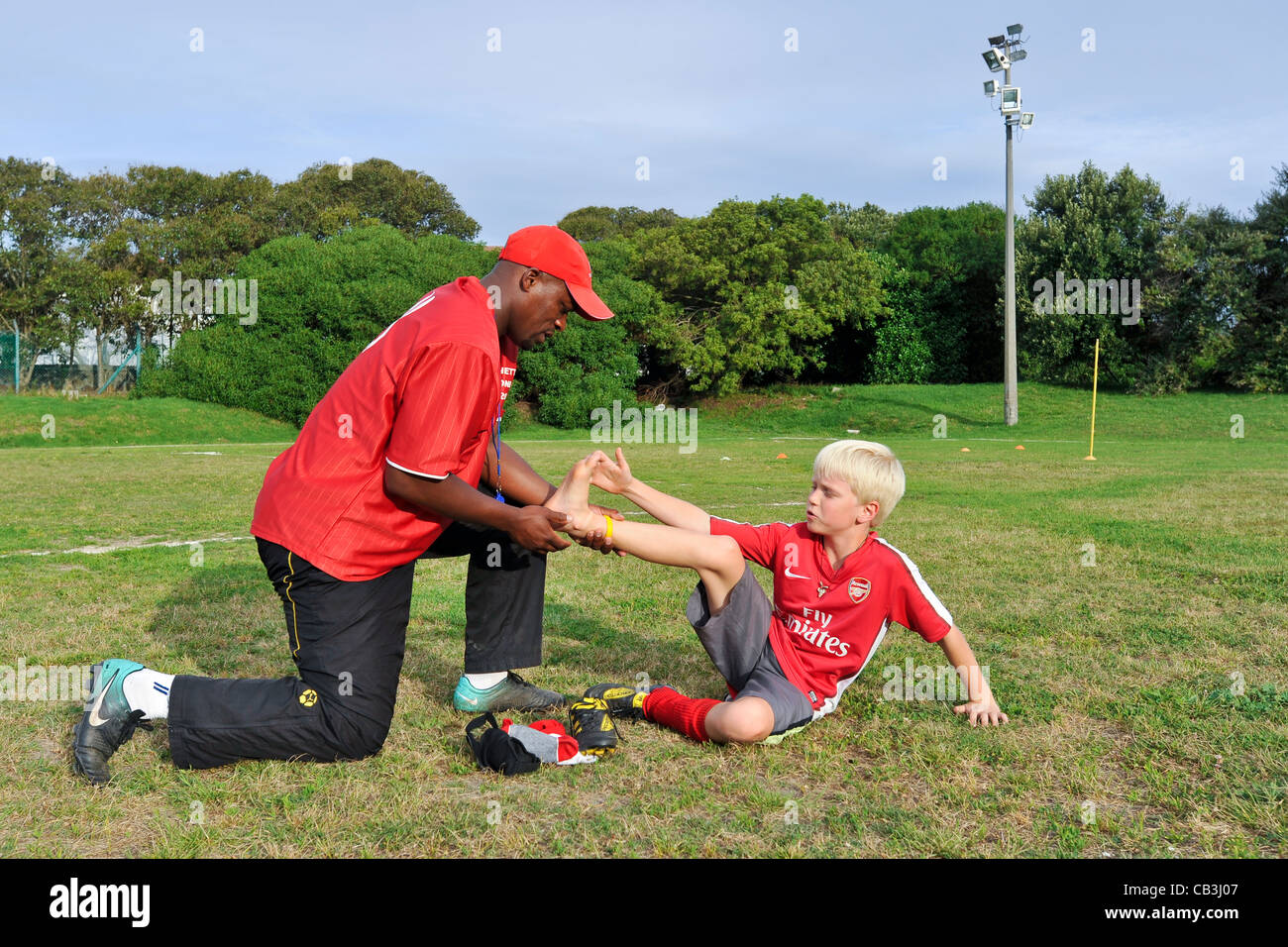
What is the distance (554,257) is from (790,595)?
1.62 metres

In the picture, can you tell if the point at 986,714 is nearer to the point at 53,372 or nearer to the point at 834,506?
the point at 834,506

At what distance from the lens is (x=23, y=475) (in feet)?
49.7

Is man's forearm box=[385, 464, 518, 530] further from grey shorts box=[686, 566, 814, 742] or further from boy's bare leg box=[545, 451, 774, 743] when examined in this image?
grey shorts box=[686, 566, 814, 742]

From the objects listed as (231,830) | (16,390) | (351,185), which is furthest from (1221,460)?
(351,185)

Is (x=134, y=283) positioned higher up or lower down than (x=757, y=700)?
higher up

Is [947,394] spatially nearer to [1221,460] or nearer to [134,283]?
[1221,460]

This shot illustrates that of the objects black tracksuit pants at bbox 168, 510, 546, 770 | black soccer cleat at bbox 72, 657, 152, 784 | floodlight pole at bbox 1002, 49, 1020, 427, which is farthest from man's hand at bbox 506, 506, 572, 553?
floodlight pole at bbox 1002, 49, 1020, 427

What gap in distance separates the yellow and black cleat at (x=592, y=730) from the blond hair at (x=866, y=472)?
Result: 123 cm

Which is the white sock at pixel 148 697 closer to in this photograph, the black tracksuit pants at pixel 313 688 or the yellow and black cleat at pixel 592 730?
the black tracksuit pants at pixel 313 688

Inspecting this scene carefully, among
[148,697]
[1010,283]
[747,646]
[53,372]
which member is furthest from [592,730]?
[53,372]

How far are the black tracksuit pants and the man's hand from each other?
522 millimetres

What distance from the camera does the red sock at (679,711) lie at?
379cm

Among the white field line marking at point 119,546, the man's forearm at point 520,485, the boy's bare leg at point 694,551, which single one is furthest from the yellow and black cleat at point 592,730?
the white field line marking at point 119,546

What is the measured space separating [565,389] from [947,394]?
1368 cm
